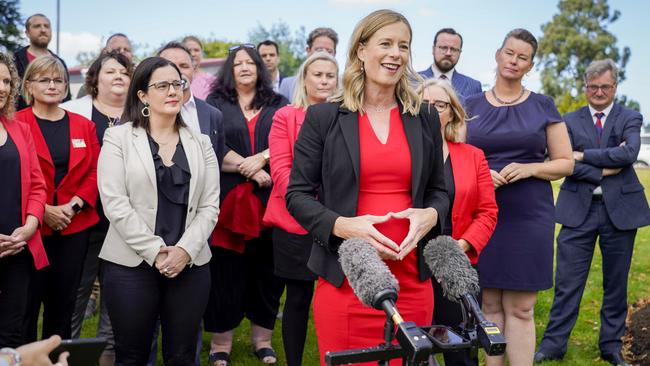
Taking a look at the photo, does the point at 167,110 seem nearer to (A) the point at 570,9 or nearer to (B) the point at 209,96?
(B) the point at 209,96

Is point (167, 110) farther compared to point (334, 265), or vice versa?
point (167, 110)

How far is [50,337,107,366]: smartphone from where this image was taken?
94.7 inches

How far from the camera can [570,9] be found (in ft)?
200

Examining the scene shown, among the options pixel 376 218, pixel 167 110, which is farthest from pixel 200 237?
pixel 376 218

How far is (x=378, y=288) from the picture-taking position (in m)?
2.58

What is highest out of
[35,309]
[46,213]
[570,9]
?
[570,9]

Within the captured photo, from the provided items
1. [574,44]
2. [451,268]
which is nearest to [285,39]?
[574,44]

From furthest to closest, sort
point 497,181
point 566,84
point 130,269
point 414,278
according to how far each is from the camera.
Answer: point 566,84 → point 497,181 → point 130,269 → point 414,278

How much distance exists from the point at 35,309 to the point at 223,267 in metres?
1.70

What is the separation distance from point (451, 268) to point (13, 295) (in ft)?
10.8

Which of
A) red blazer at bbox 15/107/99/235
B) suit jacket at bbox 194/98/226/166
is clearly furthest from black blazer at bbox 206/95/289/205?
red blazer at bbox 15/107/99/235

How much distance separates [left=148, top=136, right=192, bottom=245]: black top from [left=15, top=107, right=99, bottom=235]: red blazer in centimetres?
116

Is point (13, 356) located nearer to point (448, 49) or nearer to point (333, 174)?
point (333, 174)

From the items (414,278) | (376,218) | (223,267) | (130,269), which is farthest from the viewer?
(223,267)
